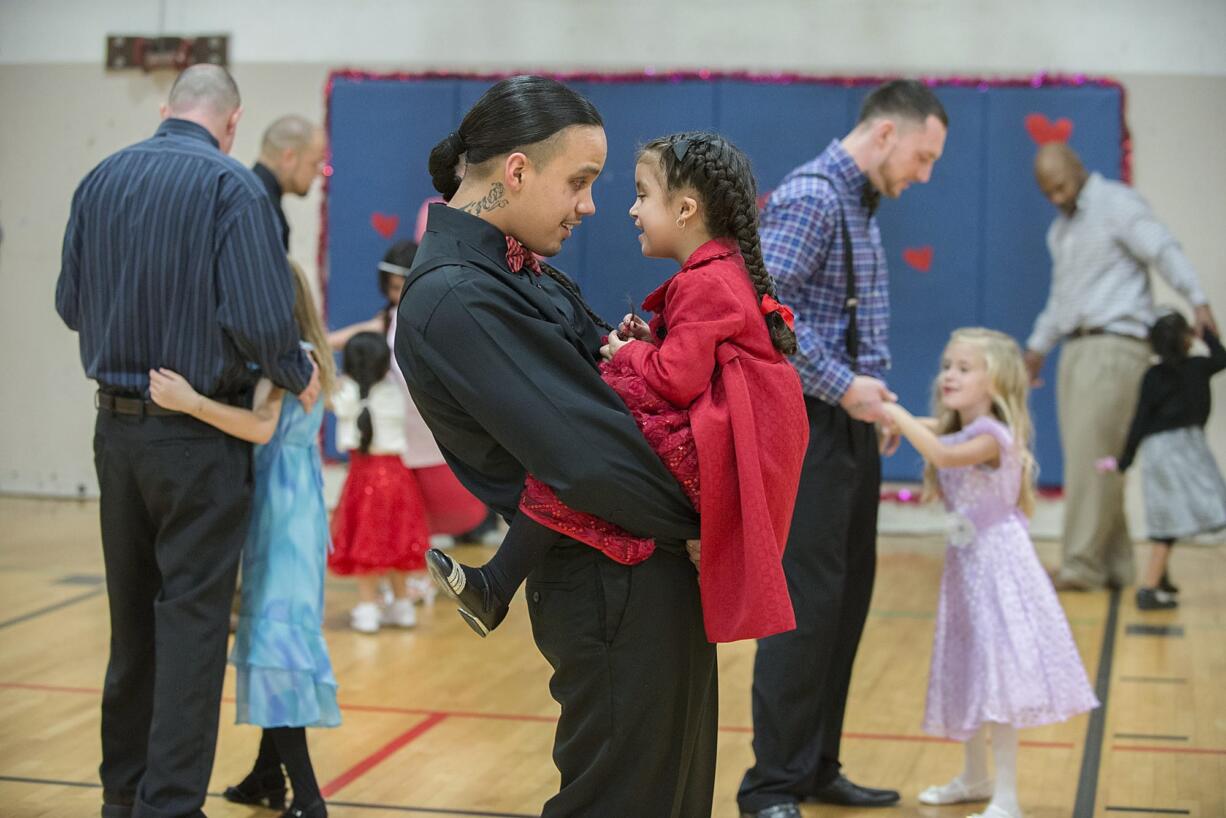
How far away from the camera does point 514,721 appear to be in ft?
15.2

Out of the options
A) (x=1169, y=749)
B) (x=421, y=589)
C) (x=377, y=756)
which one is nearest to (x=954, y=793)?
(x=1169, y=749)

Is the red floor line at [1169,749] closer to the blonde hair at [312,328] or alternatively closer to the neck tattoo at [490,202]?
the blonde hair at [312,328]

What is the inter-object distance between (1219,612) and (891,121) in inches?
148

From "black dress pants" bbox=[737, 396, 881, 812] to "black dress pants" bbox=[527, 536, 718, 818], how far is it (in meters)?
1.43

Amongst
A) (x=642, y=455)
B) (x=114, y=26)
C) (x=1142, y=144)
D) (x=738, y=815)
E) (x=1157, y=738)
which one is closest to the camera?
(x=642, y=455)

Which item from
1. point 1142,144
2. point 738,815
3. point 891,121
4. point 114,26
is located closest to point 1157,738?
point 738,815

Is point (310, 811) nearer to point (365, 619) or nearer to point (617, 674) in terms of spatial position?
point (617, 674)

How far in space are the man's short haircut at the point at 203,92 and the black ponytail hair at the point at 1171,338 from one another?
4821 mm

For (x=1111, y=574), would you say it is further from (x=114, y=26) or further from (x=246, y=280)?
(x=114, y=26)

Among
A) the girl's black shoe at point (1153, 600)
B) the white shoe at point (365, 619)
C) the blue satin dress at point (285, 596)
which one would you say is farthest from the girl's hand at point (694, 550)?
the girl's black shoe at point (1153, 600)

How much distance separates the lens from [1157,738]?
450 cm

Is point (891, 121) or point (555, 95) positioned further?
point (891, 121)

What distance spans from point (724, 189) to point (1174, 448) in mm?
5109

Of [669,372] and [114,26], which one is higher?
[114,26]
